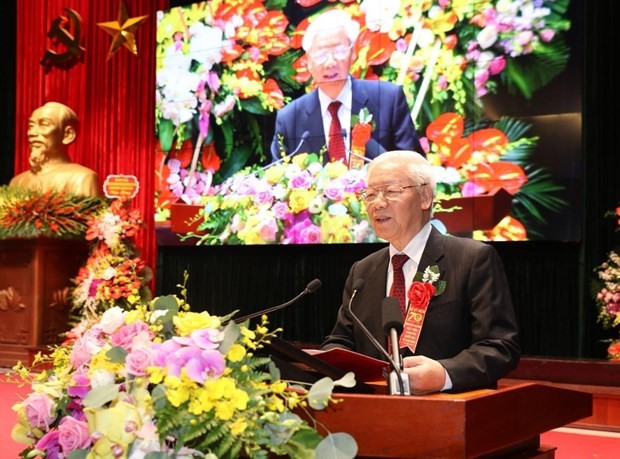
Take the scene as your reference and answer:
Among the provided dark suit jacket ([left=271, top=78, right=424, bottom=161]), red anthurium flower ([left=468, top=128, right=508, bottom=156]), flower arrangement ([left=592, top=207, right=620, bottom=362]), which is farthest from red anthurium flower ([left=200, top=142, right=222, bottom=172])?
flower arrangement ([left=592, top=207, right=620, bottom=362])

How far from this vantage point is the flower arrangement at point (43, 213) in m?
6.70

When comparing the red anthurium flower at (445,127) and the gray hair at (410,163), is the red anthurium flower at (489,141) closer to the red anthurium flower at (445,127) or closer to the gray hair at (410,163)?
the red anthurium flower at (445,127)

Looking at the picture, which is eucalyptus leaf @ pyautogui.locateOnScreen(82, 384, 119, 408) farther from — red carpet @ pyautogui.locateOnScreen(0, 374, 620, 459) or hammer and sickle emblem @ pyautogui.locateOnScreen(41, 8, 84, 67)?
hammer and sickle emblem @ pyautogui.locateOnScreen(41, 8, 84, 67)

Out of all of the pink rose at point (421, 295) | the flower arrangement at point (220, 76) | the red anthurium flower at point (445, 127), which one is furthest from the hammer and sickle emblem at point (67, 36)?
the pink rose at point (421, 295)

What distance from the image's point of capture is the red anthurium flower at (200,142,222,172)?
748 cm

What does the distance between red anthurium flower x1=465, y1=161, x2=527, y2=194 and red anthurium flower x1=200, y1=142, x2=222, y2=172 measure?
242 centimetres

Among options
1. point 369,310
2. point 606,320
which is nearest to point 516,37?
point 606,320

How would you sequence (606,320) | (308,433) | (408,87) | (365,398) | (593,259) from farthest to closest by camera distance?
1. (408,87)
2. (593,259)
3. (606,320)
4. (365,398)
5. (308,433)

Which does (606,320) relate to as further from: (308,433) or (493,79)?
(308,433)

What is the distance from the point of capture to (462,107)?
607 cm

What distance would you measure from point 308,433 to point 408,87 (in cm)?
529

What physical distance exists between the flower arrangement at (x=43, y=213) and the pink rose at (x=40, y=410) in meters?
5.48

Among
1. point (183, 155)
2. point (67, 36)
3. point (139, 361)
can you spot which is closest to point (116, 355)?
point (139, 361)

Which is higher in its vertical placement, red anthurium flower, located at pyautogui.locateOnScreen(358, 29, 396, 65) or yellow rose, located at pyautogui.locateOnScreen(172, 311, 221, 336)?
red anthurium flower, located at pyautogui.locateOnScreen(358, 29, 396, 65)
